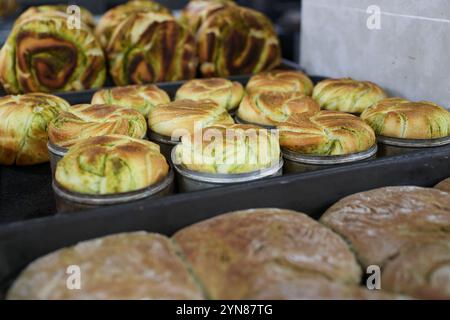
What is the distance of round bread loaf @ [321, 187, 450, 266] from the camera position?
4.30 feet

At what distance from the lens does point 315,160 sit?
5.95ft

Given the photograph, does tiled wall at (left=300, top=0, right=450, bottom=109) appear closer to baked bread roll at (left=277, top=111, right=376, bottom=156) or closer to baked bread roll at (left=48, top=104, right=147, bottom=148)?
baked bread roll at (left=277, top=111, right=376, bottom=156)

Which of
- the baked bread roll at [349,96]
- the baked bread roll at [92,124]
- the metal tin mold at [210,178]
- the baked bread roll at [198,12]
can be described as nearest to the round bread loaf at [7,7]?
the baked bread roll at [198,12]

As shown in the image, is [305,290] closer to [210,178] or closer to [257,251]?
[257,251]

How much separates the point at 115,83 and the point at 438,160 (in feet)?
6.25

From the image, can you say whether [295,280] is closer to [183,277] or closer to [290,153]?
[183,277]

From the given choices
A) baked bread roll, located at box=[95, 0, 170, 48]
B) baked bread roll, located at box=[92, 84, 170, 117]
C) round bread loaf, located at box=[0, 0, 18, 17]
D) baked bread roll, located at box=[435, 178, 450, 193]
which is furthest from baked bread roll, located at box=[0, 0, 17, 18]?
baked bread roll, located at box=[435, 178, 450, 193]

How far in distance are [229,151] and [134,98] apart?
87cm

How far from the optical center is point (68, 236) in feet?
4.37

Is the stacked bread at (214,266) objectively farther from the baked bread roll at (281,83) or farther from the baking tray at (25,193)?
the baked bread roll at (281,83)

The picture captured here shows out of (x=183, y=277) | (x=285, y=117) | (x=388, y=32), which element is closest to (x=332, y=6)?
(x=388, y=32)

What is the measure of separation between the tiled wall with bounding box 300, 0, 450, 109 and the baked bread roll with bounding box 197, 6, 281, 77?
0.29 metres

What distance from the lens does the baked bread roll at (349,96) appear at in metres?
2.31

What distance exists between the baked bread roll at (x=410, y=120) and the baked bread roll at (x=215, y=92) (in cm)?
71
